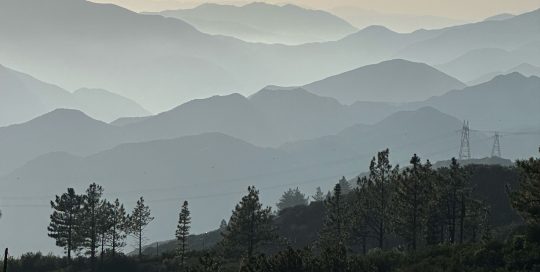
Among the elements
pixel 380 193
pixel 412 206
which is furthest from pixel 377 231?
pixel 412 206

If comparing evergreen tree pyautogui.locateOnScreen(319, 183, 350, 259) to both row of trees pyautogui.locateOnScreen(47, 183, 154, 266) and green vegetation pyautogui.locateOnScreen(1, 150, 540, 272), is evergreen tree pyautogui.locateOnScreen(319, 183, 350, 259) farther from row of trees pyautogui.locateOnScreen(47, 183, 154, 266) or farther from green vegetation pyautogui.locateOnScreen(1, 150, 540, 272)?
row of trees pyautogui.locateOnScreen(47, 183, 154, 266)

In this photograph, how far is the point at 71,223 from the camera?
9144 cm

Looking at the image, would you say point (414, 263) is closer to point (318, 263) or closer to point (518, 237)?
point (518, 237)

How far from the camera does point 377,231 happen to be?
84000 millimetres

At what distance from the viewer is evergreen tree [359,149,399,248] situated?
78.5 metres

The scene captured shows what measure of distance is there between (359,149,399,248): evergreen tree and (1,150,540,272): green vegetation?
134 mm

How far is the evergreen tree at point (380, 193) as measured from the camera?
78.5m

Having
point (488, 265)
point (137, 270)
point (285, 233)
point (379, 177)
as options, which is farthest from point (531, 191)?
point (285, 233)

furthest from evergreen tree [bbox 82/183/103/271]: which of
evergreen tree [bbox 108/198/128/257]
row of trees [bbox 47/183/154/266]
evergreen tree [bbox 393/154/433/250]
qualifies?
evergreen tree [bbox 393/154/433/250]

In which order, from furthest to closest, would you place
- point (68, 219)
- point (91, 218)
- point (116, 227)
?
point (116, 227), point (68, 219), point (91, 218)

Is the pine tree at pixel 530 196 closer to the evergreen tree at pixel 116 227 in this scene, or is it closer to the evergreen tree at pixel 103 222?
the evergreen tree at pixel 116 227

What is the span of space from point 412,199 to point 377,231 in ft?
39.2

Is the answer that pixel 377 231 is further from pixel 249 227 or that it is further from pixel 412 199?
pixel 249 227

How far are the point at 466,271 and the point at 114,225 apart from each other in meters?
58.9
